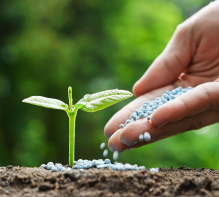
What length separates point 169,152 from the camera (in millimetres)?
3607

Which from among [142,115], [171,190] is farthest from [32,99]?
[171,190]

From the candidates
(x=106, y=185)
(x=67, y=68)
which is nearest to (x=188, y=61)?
(x=106, y=185)

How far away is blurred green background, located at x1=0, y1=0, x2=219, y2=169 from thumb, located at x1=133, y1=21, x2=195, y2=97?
153cm

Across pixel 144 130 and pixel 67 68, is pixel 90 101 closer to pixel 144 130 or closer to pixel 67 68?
pixel 144 130

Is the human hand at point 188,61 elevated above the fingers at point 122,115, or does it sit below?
above

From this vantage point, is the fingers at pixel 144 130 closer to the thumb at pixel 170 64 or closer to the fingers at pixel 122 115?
the fingers at pixel 122 115

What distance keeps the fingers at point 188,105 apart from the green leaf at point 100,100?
0.20 m

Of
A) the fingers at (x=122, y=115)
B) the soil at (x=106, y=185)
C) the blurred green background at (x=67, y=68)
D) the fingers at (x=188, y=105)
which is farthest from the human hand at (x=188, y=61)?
the blurred green background at (x=67, y=68)

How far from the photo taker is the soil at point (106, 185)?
3.00 ft

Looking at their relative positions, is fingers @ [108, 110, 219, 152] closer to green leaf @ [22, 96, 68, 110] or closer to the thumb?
green leaf @ [22, 96, 68, 110]

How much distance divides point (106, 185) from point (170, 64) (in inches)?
59.5

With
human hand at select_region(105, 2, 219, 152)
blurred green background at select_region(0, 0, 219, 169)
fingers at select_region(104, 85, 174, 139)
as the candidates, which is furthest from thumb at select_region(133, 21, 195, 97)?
blurred green background at select_region(0, 0, 219, 169)

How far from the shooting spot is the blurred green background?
373 cm

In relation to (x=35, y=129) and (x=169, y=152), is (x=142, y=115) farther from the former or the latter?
(x=35, y=129)
